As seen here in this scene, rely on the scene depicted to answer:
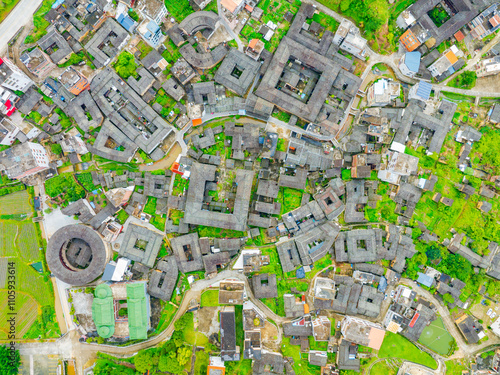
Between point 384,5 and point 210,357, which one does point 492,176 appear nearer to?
point 384,5

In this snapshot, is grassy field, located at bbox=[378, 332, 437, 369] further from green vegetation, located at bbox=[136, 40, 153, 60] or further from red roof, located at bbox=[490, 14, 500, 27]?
green vegetation, located at bbox=[136, 40, 153, 60]

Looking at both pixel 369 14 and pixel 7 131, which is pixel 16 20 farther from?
pixel 369 14

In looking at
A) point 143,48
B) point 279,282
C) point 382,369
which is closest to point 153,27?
point 143,48

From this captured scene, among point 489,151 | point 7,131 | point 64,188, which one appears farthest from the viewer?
point 489,151

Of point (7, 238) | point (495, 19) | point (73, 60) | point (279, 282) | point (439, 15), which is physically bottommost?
point (279, 282)

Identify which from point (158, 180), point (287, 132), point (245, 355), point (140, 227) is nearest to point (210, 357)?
point (245, 355)

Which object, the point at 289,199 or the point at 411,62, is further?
the point at 289,199
